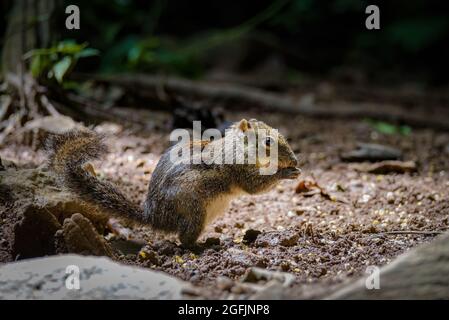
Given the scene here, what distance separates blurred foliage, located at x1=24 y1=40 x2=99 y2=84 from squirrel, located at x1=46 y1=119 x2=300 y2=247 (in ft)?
7.87

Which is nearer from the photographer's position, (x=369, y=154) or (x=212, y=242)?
(x=212, y=242)

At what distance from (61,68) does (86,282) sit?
3723 millimetres

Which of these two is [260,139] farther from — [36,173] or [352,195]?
[36,173]

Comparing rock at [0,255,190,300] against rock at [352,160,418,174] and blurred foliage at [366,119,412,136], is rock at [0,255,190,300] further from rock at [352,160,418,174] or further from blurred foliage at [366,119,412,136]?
blurred foliage at [366,119,412,136]

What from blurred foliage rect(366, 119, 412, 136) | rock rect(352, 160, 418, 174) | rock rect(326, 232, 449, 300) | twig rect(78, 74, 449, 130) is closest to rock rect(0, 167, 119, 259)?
rock rect(326, 232, 449, 300)

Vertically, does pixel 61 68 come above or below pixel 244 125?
above

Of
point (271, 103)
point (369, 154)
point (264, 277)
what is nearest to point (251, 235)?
point (264, 277)

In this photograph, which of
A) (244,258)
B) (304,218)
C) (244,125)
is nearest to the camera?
(244,258)

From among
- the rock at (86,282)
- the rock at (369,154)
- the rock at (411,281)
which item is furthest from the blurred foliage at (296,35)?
the rock at (411,281)

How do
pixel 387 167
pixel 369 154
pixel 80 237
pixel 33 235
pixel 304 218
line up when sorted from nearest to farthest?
pixel 80 237 → pixel 33 235 → pixel 304 218 → pixel 387 167 → pixel 369 154

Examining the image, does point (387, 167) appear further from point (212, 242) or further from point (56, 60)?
point (56, 60)

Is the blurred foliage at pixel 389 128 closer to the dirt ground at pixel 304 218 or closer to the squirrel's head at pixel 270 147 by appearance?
the dirt ground at pixel 304 218

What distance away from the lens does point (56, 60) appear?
21.3ft

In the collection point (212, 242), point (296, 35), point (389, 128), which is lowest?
point (212, 242)
